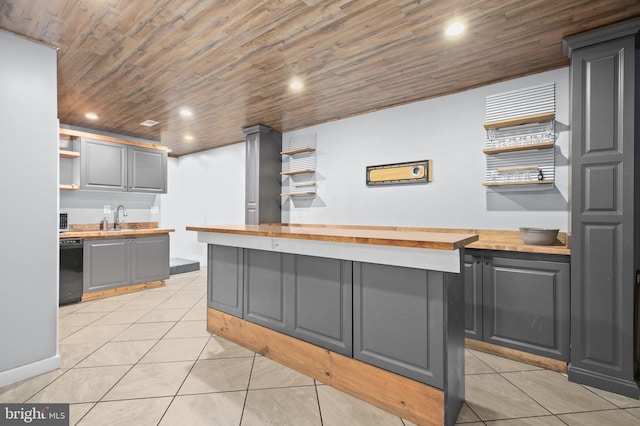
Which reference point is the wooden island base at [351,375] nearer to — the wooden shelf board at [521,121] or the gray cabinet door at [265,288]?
the gray cabinet door at [265,288]

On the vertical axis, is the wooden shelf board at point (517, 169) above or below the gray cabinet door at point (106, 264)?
above

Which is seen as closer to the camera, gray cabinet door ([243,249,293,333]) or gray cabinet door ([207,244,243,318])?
gray cabinet door ([243,249,293,333])

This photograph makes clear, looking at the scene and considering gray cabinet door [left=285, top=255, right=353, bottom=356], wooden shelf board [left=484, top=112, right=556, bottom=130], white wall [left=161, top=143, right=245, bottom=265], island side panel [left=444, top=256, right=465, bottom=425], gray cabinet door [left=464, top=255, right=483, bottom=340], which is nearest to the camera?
island side panel [left=444, top=256, right=465, bottom=425]

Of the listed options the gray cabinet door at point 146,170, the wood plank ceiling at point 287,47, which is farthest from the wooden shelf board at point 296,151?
the gray cabinet door at point 146,170

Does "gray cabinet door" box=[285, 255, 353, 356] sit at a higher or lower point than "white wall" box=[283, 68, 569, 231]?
lower

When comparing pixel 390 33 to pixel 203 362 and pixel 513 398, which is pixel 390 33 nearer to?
pixel 513 398

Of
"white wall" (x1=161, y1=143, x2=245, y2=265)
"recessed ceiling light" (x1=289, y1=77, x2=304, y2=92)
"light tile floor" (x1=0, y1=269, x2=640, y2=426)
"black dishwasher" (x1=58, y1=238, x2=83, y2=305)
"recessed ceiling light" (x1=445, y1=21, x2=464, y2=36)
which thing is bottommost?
"light tile floor" (x1=0, y1=269, x2=640, y2=426)

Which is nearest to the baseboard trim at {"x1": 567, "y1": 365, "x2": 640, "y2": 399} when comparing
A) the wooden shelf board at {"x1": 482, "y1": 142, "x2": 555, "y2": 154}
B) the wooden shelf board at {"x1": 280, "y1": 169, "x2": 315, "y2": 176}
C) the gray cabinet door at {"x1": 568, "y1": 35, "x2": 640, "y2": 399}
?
the gray cabinet door at {"x1": 568, "y1": 35, "x2": 640, "y2": 399}

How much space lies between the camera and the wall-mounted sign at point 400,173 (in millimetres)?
3764

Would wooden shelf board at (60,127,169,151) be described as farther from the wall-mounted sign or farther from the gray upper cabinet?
the wall-mounted sign

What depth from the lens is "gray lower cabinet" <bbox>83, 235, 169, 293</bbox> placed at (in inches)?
167

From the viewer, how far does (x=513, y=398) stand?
209 cm

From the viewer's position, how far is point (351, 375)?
2.06 metres

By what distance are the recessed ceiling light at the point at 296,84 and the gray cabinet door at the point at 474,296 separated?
2476 mm
